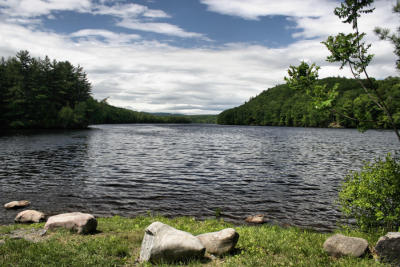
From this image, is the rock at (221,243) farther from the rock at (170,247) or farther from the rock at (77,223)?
the rock at (77,223)

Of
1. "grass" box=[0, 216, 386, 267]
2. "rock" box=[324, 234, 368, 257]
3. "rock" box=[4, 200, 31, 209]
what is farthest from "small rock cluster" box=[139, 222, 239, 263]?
"rock" box=[4, 200, 31, 209]

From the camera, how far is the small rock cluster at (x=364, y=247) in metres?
7.54

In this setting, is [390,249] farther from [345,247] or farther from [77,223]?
[77,223]

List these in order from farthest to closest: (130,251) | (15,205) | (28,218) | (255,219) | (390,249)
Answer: (15,205) < (255,219) < (28,218) < (130,251) < (390,249)

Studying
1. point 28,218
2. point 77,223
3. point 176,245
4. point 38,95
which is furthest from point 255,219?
point 38,95

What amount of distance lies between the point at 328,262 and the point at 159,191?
1511cm

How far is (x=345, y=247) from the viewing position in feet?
26.9

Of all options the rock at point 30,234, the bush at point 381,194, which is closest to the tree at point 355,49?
the bush at point 381,194

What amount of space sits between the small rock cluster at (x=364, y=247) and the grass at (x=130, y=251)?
27 cm

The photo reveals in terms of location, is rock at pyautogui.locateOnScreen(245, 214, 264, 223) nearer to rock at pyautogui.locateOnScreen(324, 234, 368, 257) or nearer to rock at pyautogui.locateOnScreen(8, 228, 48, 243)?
rock at pyautogui.locateOnScreen(324, 234, 368, 257)

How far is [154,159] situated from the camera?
1479 inches

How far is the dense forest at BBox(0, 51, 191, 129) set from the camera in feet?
298

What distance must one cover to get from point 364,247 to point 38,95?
10977 centimetres

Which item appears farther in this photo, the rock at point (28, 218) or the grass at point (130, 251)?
the rock at point (28, 218)
